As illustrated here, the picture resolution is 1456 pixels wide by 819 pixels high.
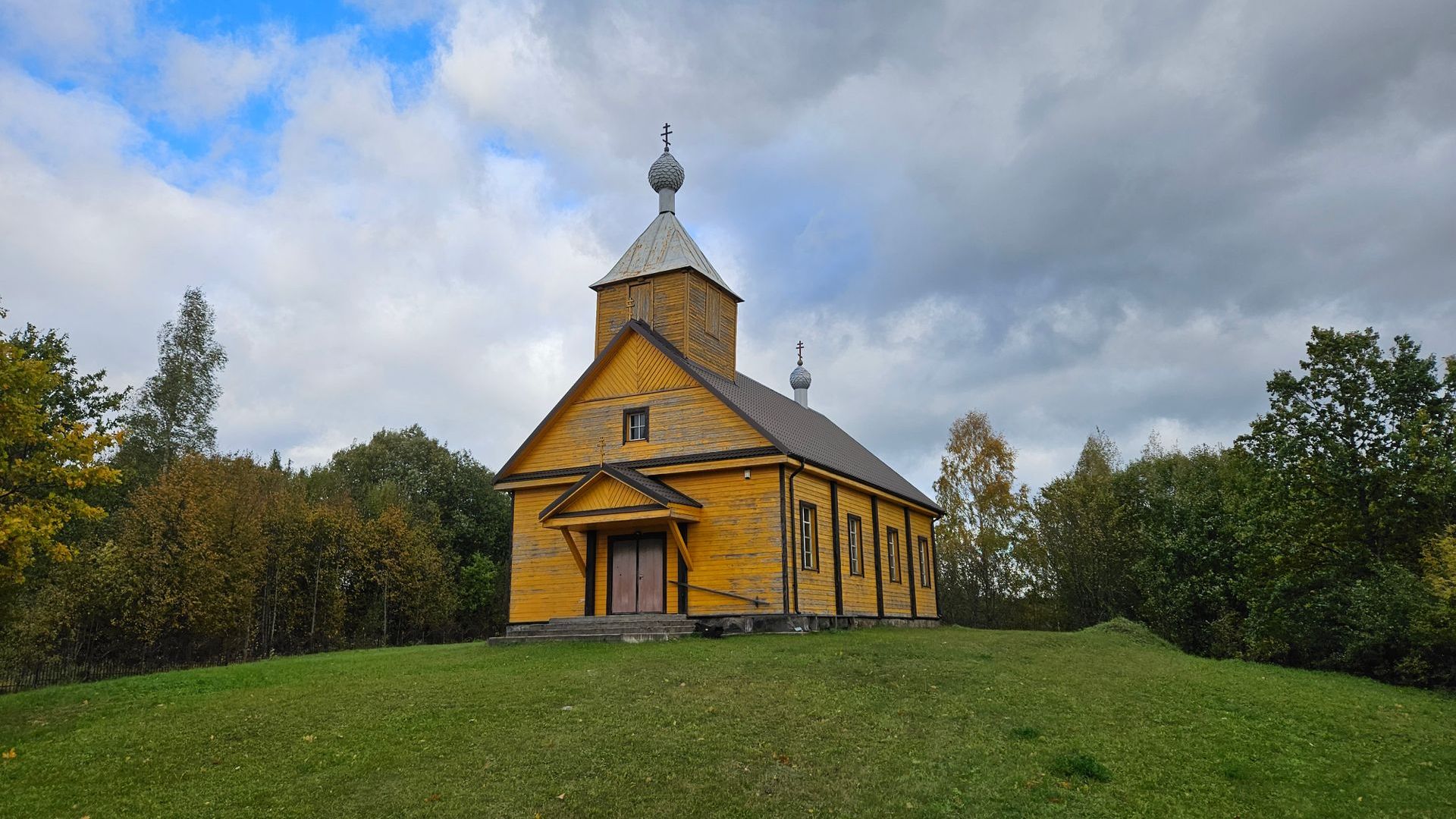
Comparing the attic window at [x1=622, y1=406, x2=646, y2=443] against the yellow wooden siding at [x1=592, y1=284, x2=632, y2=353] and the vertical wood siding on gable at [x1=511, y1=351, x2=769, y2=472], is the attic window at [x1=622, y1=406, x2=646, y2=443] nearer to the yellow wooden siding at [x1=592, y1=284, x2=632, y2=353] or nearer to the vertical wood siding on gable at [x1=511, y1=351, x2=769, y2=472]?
the vertical wood siding on gable at [x1=511, y1=351, x2=769, y2=472]

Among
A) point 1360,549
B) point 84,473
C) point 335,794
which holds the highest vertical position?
point 84,473

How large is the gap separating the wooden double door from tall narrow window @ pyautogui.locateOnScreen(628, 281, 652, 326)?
6208 mm

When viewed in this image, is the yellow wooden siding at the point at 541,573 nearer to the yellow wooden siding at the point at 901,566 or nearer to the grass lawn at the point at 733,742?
the grass lawn at the point at 733,742

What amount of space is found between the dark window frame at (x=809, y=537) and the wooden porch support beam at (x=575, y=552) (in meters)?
5.22

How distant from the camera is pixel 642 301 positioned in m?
25.6

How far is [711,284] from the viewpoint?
26.3 meters

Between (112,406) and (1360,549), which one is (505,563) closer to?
(112,406)

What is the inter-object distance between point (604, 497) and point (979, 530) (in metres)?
26.2

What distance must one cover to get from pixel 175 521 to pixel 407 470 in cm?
2407

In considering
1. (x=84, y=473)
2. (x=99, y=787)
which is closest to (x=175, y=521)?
(x=84, y=473)

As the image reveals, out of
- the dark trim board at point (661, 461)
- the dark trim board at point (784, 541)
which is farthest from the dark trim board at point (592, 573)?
the dark trim board at point (784, 541)

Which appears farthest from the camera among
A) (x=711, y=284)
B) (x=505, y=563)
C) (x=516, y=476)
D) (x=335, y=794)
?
(x=505, y=563)

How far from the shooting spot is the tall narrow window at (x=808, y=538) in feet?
72.1

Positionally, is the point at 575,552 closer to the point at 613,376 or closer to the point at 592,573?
the point at 592,573
